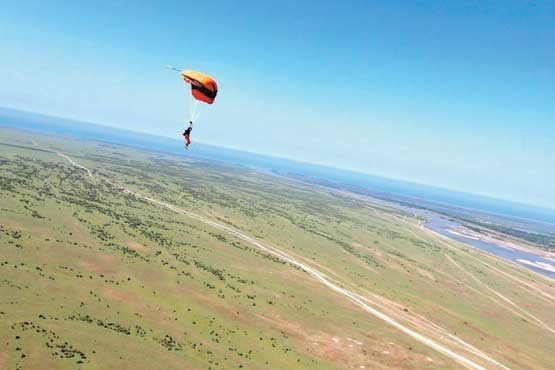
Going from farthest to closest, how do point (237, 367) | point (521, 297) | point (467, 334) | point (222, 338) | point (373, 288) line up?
point (521, 297) → point (373, 288) → point (467, 334) → point (222, 338) → point (237, 367)

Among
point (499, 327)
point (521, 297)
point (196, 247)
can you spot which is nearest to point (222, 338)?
point (196, 247)

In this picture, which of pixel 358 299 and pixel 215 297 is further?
pixel 358 299

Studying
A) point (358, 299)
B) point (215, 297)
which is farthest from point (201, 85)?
point (358, 299)

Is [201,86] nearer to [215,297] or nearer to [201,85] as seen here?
[201,85]

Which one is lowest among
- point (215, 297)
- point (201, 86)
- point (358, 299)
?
point (215, 297)

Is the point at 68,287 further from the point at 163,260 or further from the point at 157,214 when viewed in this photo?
the point at 157,214

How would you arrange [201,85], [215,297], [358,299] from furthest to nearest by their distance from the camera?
[358,299] < [215,297] < [201,85]

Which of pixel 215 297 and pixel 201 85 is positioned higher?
pixel 201 85

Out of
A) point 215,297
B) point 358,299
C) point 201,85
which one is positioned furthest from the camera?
point 358,299
